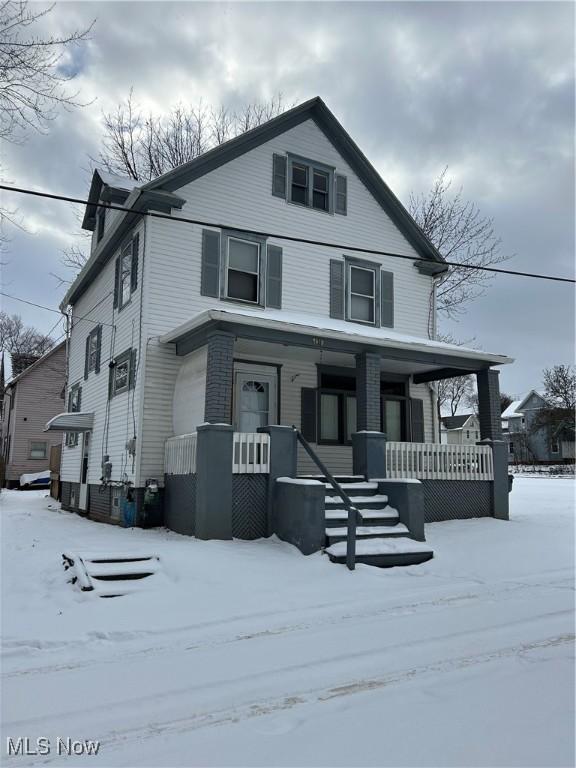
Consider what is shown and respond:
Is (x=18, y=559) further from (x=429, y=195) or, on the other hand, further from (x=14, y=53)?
(x=429, y=195)

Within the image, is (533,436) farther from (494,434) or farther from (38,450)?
(494,434)

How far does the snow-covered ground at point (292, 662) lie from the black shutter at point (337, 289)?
7.19 m

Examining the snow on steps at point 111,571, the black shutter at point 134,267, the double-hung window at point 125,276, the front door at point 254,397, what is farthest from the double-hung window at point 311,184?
the snow on steps at point 111,571

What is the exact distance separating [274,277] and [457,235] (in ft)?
48.0

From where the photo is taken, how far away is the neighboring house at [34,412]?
103ft

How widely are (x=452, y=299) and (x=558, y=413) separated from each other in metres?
32.9

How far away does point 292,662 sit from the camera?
4824 mm

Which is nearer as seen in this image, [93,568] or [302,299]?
[93,568]

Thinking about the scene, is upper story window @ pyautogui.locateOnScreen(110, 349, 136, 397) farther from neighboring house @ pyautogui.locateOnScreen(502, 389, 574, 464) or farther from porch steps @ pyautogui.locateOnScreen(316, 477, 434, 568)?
neighboring house @ pyautogui.locateOnScreen(502, 389, 574, 464)

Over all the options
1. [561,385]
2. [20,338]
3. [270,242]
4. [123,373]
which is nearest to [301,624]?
[123,373]

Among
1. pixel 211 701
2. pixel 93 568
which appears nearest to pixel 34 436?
pixel 93 568

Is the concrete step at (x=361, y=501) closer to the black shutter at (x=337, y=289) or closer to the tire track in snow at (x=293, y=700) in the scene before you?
the tire track in snow at (x=293, y=700)

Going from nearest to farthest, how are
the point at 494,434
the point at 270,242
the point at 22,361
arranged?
1. the point at 494,434
2. the point at 270,242
3. the point at 22,361

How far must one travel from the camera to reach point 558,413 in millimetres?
53656
